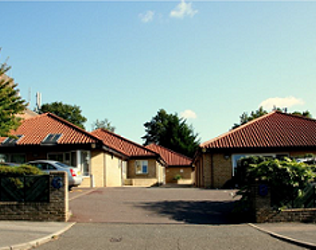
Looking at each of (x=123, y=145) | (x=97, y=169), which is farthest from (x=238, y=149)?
(x=123, y=145)

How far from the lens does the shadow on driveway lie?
40.3 ft

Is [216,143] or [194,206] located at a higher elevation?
[216,143]

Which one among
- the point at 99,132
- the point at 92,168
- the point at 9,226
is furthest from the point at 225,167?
the point at 99,132

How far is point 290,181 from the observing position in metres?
11.8

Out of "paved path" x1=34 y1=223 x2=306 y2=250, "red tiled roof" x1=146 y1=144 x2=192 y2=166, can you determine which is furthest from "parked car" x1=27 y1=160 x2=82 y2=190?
"red tiled roof" x1=146 y1=144 x2=192 y2=166

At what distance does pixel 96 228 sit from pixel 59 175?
216cm

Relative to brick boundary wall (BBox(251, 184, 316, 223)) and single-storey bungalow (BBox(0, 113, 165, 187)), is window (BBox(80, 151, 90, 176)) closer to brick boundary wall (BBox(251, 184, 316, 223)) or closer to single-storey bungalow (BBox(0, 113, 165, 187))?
single-storey bungalow (BBox(0, 113, 165, 187))

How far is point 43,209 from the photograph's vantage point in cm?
1162

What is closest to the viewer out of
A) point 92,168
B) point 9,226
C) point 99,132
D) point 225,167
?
point 9,226

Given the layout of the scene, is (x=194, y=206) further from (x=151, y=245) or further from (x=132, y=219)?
(x=151, y=245)

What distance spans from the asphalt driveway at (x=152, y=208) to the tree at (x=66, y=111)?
5231 cm

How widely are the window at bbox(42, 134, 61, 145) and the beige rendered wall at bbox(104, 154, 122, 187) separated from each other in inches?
145

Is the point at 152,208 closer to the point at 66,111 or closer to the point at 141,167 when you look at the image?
the point at 141,167

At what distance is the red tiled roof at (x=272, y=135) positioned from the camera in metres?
24.1
